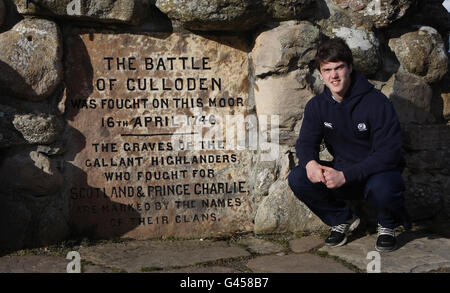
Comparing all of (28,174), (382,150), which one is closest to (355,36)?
(382,150)

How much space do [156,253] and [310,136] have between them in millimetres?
1060

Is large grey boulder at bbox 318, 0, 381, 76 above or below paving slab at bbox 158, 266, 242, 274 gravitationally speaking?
above

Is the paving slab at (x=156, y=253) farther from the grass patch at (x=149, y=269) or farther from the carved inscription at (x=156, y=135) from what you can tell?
the carved inscription at (x=156, y=135)

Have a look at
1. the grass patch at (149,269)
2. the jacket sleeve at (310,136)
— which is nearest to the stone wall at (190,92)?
the jacket sleeve at (310,136)

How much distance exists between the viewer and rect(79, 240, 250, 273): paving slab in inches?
99.1

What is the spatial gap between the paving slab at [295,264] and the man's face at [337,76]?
89 cm

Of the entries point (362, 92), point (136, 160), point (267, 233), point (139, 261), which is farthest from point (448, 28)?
point (139, 261)

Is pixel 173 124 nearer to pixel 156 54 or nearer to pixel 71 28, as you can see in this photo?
pixel 156 54

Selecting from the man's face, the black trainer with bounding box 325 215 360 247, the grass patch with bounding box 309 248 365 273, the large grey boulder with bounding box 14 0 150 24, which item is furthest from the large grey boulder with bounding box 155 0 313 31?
the grass patch with bounding box 309 248 365 273

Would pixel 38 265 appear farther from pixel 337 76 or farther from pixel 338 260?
pixel 337 76

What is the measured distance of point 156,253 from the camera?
2.70 m

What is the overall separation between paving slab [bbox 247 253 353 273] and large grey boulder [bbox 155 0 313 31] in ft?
4.44

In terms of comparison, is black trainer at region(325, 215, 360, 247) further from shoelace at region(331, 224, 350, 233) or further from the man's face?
the man's face

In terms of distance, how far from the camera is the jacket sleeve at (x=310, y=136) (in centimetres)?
275
